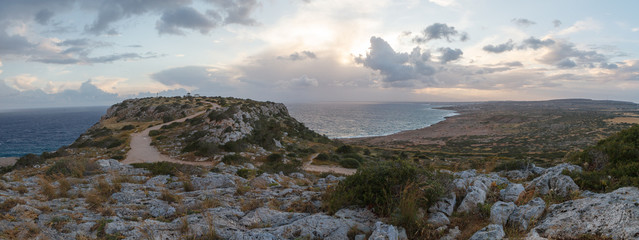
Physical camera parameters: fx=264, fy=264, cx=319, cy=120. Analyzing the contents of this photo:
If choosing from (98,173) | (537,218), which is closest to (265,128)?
(98,173)

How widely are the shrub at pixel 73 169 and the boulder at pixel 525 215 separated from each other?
15901mm

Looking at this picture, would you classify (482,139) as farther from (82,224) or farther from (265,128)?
(82,224)

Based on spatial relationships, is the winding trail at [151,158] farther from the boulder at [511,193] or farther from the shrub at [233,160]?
the boulder at [511,193]

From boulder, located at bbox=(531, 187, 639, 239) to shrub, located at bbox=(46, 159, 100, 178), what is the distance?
16.5 m

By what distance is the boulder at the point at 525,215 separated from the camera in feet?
18.0

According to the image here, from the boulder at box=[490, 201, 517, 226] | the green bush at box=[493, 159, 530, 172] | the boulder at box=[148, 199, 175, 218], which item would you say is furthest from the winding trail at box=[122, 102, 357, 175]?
the boulder at box=[490, 201, 517, 226]

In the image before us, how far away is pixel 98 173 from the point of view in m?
12.4

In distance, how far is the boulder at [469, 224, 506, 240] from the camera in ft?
16.4

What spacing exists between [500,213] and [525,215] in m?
0.46

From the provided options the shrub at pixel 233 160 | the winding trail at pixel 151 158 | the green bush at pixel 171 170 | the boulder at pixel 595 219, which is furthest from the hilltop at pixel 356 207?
the winding trail at pixel 151 158

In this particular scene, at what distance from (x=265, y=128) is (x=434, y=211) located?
36.2 meters

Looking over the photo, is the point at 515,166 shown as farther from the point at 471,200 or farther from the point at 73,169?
the point at 73,169

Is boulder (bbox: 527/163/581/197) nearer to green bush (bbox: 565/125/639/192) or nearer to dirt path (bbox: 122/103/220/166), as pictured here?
green bush (bbox: 565/125/639/192)

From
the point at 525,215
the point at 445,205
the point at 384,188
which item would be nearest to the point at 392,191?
the point at 384,188
